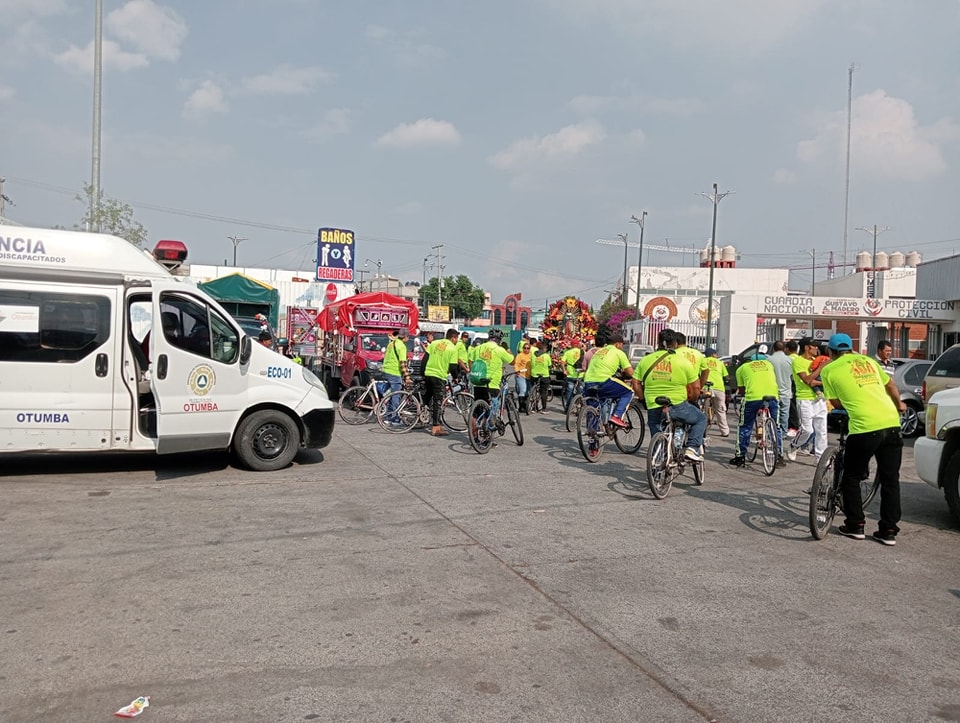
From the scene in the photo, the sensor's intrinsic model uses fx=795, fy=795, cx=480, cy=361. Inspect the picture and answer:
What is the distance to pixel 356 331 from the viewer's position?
2006cm

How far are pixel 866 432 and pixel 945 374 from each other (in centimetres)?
864

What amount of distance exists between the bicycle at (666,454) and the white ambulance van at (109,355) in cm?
474

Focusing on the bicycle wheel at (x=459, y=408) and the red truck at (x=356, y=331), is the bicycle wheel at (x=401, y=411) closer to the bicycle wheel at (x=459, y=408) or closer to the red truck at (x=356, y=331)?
the bicycle wheel at (x=459, y=408)

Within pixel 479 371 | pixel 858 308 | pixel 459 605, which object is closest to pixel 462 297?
pixel 858 308

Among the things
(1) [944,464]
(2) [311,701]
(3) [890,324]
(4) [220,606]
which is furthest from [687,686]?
(3) [890,324]

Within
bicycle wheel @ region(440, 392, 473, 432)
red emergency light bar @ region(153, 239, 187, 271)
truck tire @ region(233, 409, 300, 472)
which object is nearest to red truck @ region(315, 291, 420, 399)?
bicycle wheel @ region(440, 392, 473, 432)

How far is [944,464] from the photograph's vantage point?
7.52m

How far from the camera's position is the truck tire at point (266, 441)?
955cm

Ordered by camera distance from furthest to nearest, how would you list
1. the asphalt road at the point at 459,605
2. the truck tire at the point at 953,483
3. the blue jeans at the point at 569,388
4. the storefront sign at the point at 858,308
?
the storefront sign at the point at 858,308
the blue jeans at the point at 569,388
the truck tire at the point at 953,483
the asphalt road at the point at 459,605

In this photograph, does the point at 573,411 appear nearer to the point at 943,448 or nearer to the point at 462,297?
the point at 943,448

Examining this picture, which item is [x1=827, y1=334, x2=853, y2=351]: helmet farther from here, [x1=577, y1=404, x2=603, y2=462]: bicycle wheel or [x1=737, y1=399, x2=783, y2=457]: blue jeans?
[x1=577, y1=404, x2=603, y2=462]: bicycle wheel

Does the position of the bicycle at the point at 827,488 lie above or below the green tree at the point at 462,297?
below

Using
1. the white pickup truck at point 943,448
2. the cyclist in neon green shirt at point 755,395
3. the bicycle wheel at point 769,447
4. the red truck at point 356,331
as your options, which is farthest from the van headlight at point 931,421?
the red truck at point 356,331

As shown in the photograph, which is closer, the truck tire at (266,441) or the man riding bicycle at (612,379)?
the truck tire at (266,441)
